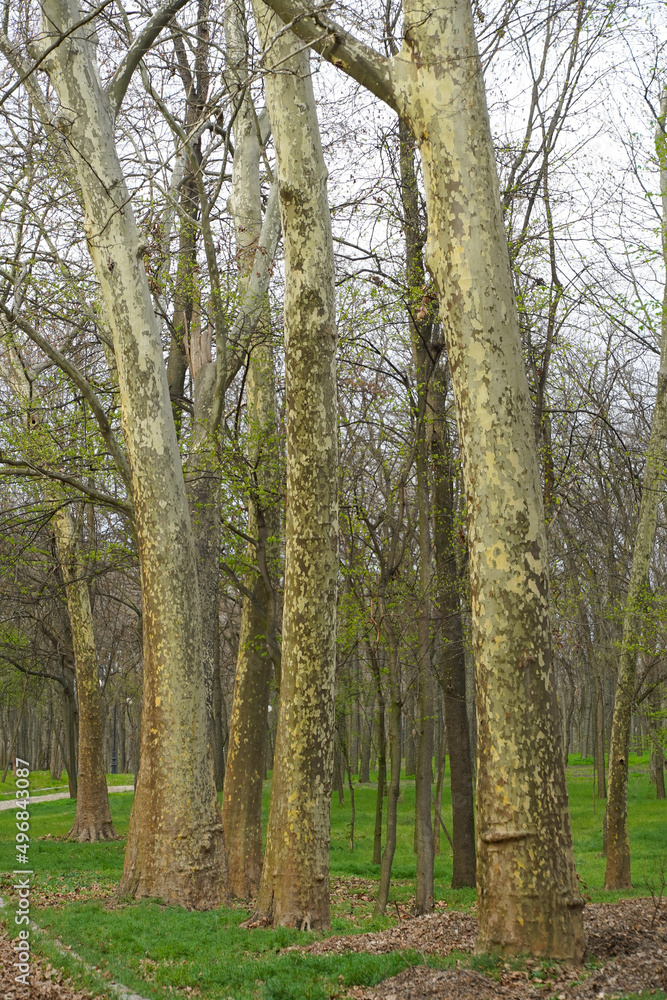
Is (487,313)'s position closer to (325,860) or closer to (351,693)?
(325,860)

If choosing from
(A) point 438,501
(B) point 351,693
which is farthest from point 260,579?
(B) point 351,693

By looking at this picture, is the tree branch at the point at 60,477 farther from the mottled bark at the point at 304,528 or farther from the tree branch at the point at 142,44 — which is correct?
the tree branch at the point at 142,44

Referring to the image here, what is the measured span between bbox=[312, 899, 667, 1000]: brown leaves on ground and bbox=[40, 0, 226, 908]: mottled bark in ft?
9.88

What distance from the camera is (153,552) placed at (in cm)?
824

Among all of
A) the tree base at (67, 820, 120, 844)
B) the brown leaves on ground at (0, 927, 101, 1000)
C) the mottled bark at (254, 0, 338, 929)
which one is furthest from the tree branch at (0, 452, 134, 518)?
the tree base at (67, 820, 120, 844)

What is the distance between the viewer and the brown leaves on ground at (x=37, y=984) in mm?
4508

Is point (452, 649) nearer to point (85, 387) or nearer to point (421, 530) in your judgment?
point (421, 530)

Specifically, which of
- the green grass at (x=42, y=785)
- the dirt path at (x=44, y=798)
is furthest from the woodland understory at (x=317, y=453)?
the green grass at (x=42, y=785)

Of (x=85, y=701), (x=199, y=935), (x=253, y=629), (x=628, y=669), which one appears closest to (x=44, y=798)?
(x=85, y=701)

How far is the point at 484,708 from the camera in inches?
171

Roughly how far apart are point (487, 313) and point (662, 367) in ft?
26.1

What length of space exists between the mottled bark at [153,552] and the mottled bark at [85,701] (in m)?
6.92

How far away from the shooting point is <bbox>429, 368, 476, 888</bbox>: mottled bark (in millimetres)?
11531

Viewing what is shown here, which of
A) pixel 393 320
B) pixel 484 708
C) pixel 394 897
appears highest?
pixel 393 320
